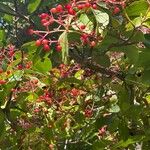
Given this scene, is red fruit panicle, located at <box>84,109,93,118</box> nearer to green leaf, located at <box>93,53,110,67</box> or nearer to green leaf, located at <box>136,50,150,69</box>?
green leaf, located at <box>93,53,110,67</box>

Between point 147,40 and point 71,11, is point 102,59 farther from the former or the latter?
point 71,11

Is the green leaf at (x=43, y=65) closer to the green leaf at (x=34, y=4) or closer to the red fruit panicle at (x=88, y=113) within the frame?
the green leaf at (x=34, y=4)

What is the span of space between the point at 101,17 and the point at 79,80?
3.12 ft

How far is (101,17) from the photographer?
170 cm

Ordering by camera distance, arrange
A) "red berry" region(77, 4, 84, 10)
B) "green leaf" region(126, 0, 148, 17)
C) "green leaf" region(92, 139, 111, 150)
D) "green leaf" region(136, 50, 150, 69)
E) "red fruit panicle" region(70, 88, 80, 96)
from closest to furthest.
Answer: "red berry" region(77, 4, 84, 10) < "green leaf" region(126, 0, 148, 17) < "green leaf" region(136, 50, 150, 69) < "green leaf" region(92, 139, 111, 150) < "red fruit panicle" region(70, 88, 80, 96)

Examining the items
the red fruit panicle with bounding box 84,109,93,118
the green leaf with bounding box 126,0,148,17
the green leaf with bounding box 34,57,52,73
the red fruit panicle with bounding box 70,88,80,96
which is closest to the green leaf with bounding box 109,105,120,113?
the red fruit panicle with bounding box 84,109,93,118

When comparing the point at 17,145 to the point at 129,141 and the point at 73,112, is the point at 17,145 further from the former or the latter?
the point at 129,141

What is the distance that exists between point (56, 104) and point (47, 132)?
0.87 feet

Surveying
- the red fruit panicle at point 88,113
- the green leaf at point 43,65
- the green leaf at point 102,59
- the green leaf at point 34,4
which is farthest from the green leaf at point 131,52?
the red fruit panicle at point 88,113

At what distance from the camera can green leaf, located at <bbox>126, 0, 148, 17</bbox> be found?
1.81 m

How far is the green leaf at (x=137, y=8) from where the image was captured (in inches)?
71.4

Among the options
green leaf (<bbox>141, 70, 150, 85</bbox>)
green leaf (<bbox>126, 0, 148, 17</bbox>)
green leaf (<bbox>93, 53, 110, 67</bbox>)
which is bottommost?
green leaf (<bbox>93, 53, 110, 67</bbox>)

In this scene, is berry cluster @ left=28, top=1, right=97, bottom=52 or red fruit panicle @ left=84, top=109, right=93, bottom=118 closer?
berry cluster @ left=28, top=1, right=97, bottom=52

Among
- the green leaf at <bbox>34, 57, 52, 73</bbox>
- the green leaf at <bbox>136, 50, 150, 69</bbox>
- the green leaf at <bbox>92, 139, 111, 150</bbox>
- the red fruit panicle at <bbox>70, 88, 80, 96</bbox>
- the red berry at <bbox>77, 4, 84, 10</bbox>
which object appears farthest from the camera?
the red fruit panicle at <bbox>70, 88, 80, 96</bbox>
